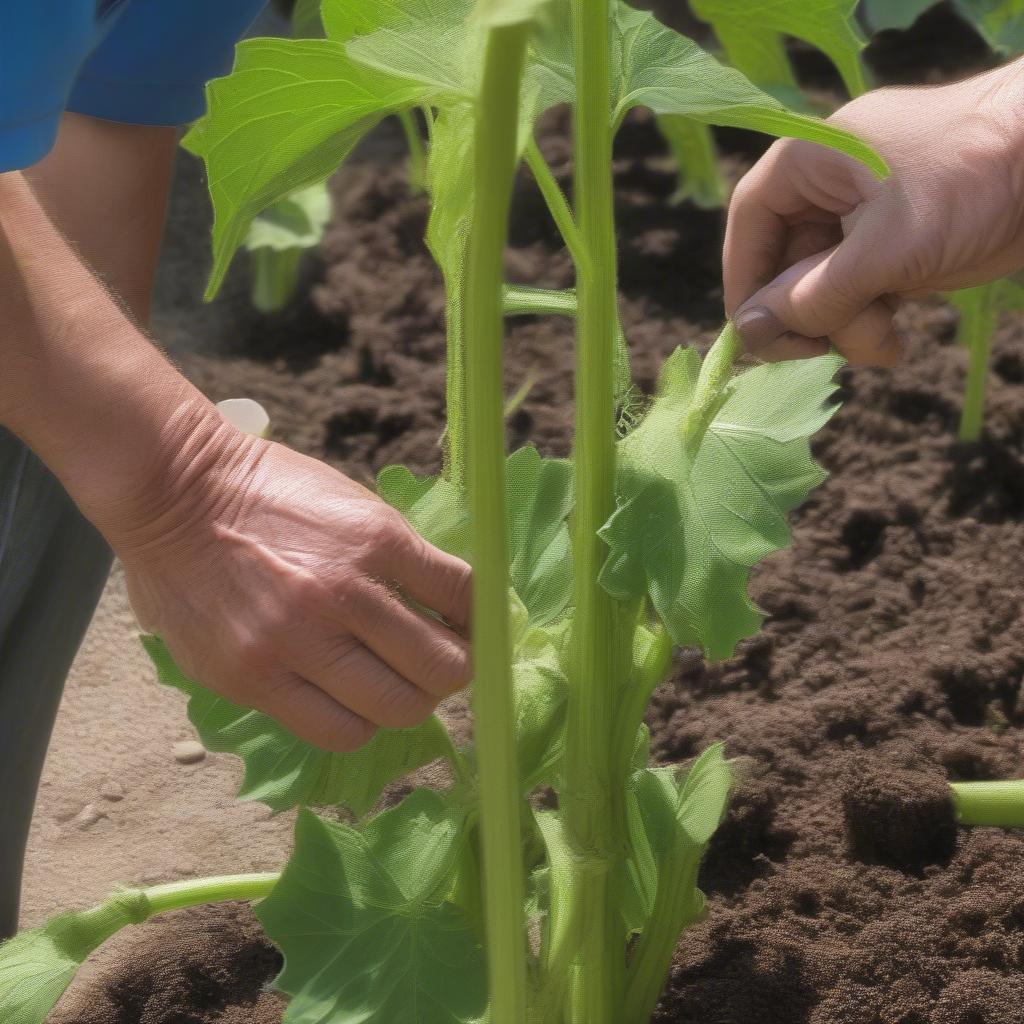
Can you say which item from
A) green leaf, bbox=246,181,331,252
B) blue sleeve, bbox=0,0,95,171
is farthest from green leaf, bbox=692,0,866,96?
green leaf, bbox=246,181,331,252

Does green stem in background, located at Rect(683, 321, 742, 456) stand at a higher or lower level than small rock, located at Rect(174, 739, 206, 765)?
higher

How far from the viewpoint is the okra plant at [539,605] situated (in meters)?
0.73

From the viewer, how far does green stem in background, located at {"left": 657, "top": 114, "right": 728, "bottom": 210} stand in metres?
1.98

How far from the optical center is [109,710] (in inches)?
61.1

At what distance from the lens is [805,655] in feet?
4.57

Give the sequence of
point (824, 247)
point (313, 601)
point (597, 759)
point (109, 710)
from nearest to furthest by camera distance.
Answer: point (313, 601), point (597, 759), point (824, 247), point (109, 710)

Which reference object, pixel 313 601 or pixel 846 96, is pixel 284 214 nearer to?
pixel 846 96

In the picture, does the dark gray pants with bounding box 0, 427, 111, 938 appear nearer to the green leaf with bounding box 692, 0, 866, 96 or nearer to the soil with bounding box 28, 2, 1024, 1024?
the soil with bounding box 28, 2, 1024, 1024

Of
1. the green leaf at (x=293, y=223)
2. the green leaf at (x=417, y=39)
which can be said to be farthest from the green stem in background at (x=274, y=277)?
the green leaf at (x=417, y=39)

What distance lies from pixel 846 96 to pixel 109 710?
1544mm

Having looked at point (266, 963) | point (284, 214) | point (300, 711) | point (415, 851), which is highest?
point (284, 214)

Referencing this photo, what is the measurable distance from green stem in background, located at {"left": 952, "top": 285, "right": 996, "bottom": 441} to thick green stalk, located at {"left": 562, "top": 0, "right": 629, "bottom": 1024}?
0.84 meters

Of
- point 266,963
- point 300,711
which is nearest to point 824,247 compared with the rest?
point 300,711

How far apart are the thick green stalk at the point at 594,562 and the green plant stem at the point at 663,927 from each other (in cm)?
3
